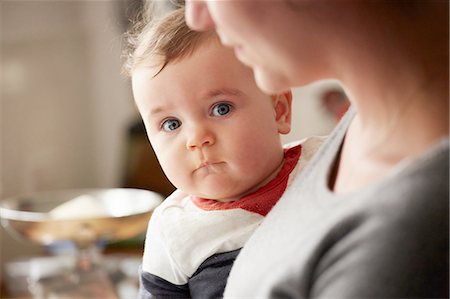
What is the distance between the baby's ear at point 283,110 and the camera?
640mm

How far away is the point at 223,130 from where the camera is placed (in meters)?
0.57

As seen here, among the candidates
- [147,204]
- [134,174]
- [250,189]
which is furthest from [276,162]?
[134,174]

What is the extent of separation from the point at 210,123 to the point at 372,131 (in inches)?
8.0

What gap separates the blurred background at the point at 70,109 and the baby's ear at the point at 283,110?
1.87 m

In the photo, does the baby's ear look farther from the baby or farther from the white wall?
the white wall

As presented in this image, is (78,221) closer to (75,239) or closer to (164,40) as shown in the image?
(75,239)

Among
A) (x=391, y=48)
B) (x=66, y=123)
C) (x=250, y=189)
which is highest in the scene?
(x=391, y=48)

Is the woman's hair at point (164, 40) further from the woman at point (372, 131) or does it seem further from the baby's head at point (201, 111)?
the woman at point (372, 131)

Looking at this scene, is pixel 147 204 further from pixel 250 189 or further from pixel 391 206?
pixel 391 206

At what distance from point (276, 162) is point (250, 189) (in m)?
0.03

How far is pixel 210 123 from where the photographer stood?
57 centimetres

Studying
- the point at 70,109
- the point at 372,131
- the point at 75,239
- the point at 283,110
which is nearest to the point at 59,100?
the point at 70,109

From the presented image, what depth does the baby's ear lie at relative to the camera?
0.64 m

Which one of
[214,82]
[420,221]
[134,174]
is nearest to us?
[420,221]
